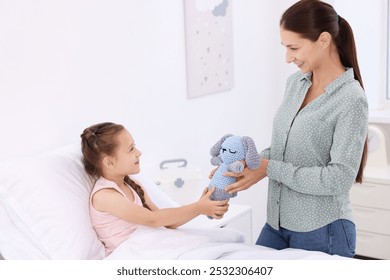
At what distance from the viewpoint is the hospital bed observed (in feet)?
5.88

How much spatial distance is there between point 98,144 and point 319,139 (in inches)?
26.4

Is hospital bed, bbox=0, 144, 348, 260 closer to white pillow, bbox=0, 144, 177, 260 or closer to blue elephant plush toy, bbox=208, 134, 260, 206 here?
white pillow, bbox=0, 144, 177, 260

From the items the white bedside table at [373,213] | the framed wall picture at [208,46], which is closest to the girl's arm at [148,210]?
the framed wall picture at [208,46]

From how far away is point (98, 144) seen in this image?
1943mm

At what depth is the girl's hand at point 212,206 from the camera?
1.94 m

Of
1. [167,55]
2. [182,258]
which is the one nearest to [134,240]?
[182,258]

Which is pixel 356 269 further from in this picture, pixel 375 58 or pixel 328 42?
pixel 375 58

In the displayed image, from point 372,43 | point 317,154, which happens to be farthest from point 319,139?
point 372,43

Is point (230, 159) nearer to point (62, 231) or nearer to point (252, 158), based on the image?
point (252, 158)

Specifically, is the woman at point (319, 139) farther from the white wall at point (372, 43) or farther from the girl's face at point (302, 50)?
the white wall at point (372, 43)

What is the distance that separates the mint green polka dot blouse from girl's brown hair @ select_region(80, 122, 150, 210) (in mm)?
490

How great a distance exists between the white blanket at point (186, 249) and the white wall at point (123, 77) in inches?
20.7

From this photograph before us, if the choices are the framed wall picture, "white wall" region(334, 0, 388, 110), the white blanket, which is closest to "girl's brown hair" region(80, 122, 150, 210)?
the white blanket

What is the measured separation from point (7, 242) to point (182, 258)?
501mm
